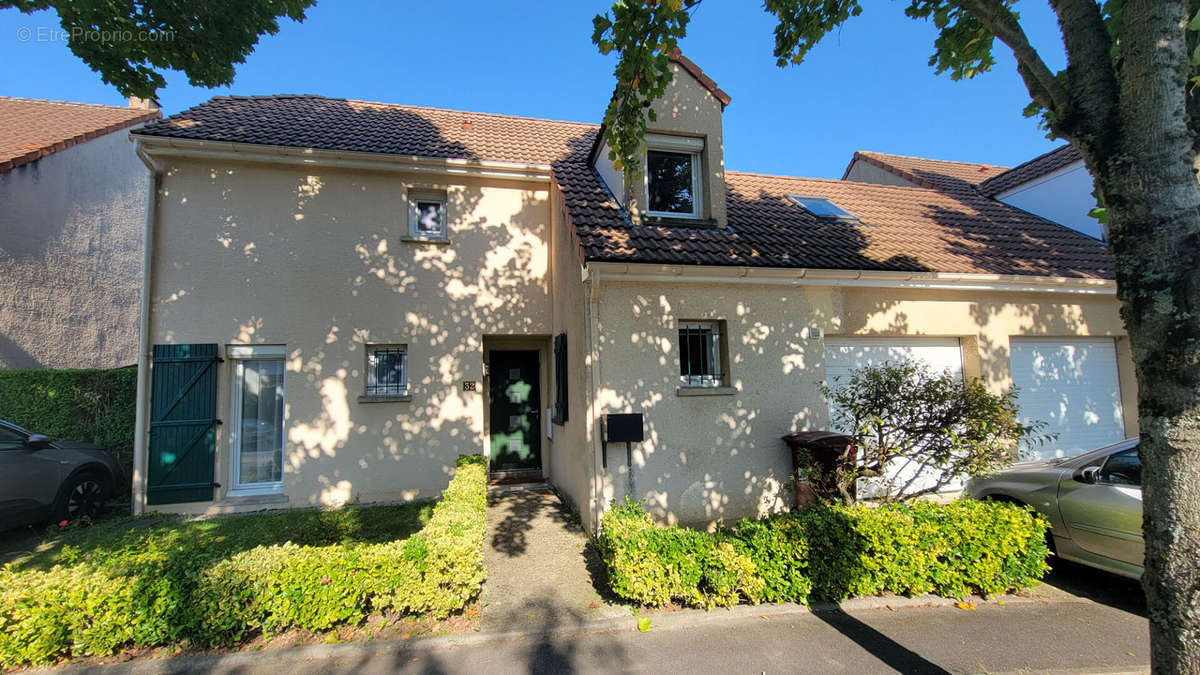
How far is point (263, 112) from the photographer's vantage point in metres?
9.22

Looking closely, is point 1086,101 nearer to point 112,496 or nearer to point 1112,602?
point 1112,602

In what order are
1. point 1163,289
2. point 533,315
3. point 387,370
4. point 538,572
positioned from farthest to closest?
point 533,315 < point 387,370 < point 538,572 < point 1163,289

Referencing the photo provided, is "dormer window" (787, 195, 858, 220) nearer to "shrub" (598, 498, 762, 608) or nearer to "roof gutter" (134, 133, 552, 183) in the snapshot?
"roof gutter" (134, 133, 552, 183)

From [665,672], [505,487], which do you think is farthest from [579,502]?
[665,672]

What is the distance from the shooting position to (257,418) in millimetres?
7707

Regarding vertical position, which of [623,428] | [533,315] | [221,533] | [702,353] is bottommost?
[221,533]

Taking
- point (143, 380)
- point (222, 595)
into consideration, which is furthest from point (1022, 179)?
point (143, 380)

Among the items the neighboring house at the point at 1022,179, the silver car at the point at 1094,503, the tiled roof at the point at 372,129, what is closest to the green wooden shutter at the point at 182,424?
the tiled roof at the point at 372,129

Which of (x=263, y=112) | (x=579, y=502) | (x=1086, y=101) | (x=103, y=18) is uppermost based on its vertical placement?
(x=263, y=112)

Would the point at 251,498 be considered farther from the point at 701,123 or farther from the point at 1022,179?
the point at 1022,179

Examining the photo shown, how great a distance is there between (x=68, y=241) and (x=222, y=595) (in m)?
11.6

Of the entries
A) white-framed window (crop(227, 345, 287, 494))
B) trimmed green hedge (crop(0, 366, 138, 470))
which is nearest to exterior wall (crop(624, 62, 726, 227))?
white-framed window (crop(227, 345, 287, 494))

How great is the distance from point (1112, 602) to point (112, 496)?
12797 millimetres

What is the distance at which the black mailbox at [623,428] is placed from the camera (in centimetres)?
564
